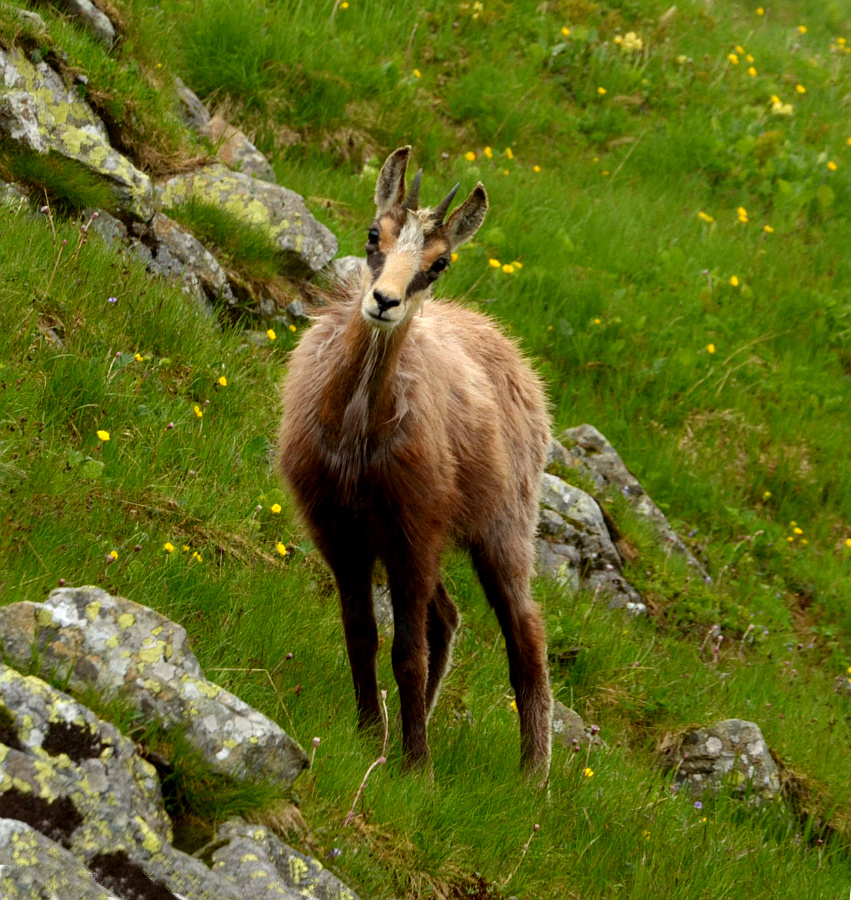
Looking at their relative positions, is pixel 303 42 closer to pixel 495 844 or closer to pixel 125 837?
pixel 495 844

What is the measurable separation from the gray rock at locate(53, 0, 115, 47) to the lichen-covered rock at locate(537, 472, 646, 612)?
4905mm

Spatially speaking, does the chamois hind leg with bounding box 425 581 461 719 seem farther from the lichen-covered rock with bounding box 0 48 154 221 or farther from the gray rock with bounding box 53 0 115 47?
the gray rock with bounding box 53 0 115 47

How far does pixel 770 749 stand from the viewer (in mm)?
7031

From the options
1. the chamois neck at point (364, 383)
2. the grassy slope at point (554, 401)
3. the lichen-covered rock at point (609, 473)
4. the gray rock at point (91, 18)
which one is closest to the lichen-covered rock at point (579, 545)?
the grassy slope at point (554, 401)

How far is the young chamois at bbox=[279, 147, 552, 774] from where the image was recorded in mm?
4973

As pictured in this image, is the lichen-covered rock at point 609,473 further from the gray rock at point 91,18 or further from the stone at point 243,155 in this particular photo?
the gray rock at point 91,18

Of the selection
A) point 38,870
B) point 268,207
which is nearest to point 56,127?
point 268,207

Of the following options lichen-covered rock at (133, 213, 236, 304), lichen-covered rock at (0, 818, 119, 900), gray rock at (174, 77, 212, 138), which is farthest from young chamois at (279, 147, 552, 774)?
gray rock at (174, 77, 212, 138)

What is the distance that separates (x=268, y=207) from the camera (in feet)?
28.8

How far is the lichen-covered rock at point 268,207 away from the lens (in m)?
8.55

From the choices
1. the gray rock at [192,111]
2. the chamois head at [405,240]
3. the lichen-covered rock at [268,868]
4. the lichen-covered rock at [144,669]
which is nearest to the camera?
the lichen-covered rock at [268,868]

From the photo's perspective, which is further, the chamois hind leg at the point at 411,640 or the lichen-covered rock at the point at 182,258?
the lichen-covered rock at the point at 182,258

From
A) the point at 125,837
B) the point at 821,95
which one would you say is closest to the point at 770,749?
the point at 125,837

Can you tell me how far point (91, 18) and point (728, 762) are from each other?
283 inches
